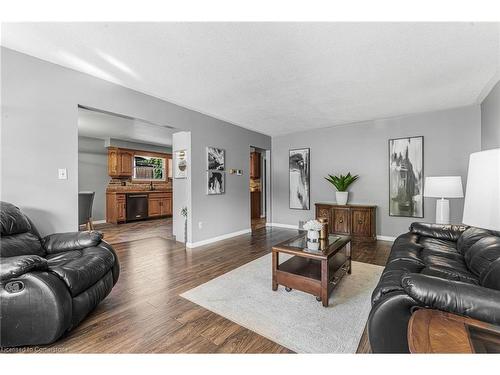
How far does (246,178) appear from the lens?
206 inches

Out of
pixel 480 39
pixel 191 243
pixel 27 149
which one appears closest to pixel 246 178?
pixel 191 243

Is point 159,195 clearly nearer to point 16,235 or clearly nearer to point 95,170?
point 95,170

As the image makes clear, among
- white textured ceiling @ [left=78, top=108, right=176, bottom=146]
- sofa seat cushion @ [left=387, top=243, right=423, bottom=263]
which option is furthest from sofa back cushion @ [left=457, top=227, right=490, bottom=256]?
white textured ceiling @ [left=78, top=108, right=176, bottom=146]

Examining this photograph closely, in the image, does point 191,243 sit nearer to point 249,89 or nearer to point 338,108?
point 249,89

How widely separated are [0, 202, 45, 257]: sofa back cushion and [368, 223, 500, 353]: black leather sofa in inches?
108

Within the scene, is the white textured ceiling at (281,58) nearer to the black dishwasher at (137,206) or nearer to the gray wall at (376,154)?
the gray wall at (376,154)

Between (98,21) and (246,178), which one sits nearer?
(98,21)

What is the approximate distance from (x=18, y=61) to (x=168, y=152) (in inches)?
232

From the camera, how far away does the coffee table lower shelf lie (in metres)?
2.01

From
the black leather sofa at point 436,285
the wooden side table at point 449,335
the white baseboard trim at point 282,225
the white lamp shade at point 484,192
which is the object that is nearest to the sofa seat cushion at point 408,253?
the black leather sofa at point 436,285

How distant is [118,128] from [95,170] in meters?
1.95

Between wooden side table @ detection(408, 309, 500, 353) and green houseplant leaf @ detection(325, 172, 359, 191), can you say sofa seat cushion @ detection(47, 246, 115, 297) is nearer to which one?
wooden side table @ detection(408, 309, 500, 353)

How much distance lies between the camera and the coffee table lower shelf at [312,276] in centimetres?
201
